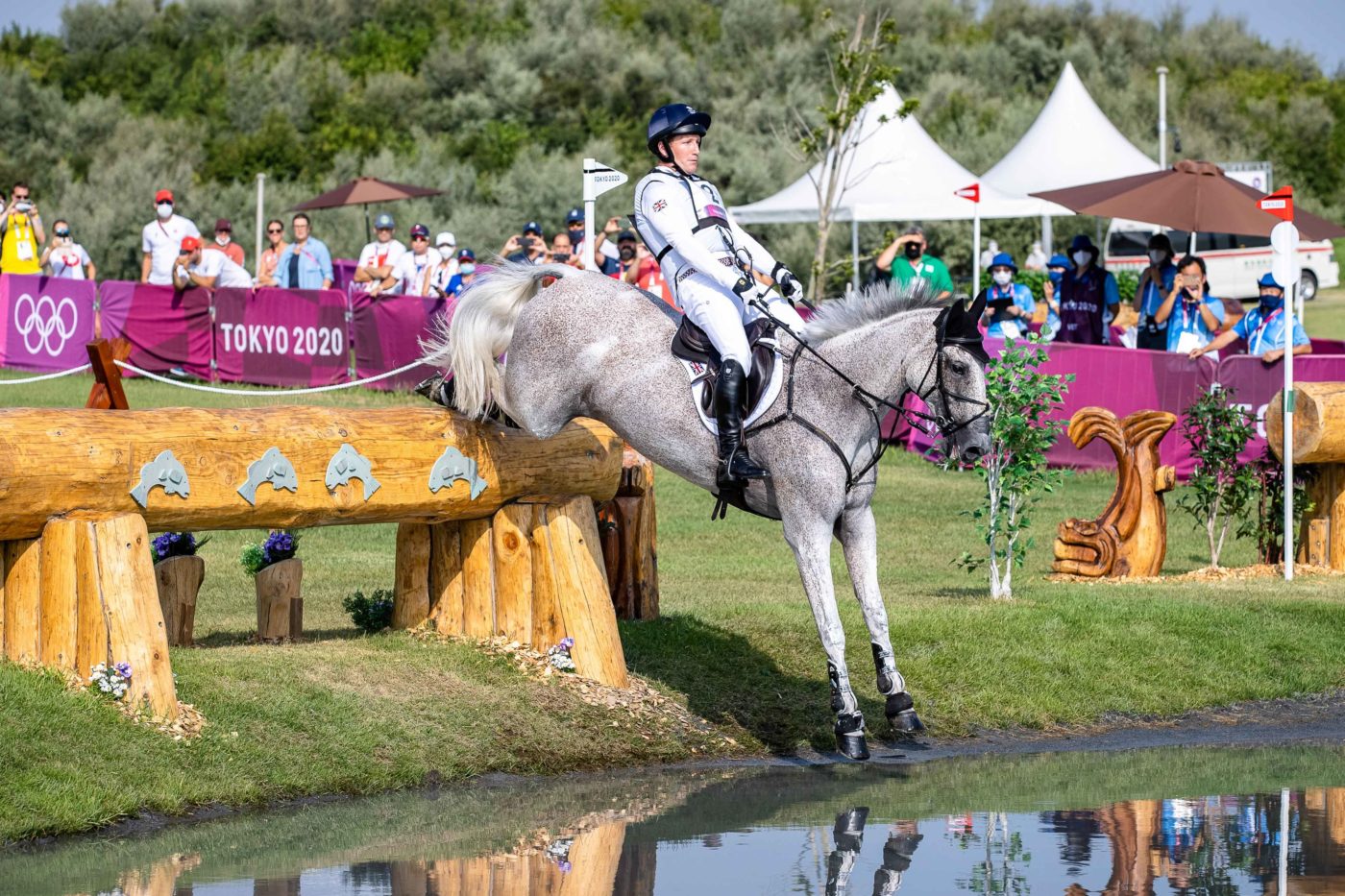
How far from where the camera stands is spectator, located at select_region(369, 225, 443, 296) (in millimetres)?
23250

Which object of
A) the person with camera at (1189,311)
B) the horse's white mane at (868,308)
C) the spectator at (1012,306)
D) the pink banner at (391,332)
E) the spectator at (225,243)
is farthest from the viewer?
the spectator at (225,243)

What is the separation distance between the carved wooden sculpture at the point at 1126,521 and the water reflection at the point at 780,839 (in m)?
4.64

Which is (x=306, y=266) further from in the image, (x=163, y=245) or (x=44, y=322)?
(x=44, y=322)

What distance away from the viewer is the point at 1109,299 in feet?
65.3

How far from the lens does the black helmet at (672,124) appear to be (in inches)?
356

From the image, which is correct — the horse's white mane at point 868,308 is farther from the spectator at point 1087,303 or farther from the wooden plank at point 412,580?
the spectator at point 1087,303

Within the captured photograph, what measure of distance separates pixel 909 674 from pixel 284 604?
10.8ft

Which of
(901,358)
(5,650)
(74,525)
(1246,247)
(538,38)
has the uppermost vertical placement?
(538,38)

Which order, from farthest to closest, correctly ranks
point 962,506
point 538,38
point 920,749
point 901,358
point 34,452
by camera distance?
1. point 538,38
2. point 962,506
3. point 920,749
4. point 901,358
5. point 34,452

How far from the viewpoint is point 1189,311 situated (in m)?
18.5

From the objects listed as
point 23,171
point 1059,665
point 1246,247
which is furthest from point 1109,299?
point 23,171

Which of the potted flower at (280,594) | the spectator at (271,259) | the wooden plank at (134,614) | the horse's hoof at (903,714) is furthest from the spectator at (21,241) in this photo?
the horse's hoof at (903,714)

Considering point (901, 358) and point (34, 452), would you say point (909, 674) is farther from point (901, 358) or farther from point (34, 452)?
point (34, 452)

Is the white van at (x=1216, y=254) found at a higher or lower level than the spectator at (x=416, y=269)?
higher
